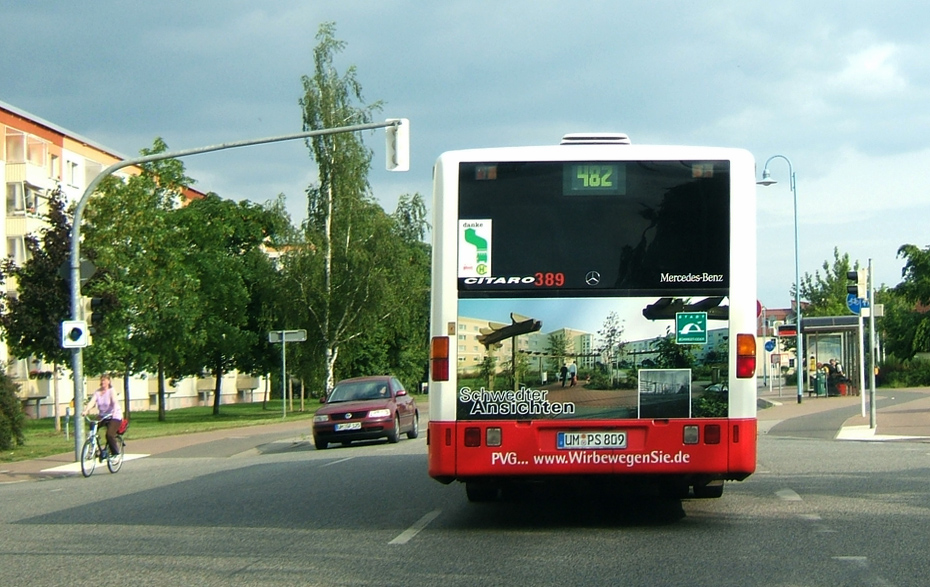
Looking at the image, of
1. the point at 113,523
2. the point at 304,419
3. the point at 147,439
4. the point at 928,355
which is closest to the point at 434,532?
the point at 113,523

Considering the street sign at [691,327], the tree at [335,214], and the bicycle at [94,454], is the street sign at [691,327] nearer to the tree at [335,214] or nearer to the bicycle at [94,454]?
the bicycle at [94,454]

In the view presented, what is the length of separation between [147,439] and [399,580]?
25776mm

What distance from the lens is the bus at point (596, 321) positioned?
32.6ft

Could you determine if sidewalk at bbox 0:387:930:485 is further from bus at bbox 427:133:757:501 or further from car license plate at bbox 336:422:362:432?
bus at bbox 427:133:757:501

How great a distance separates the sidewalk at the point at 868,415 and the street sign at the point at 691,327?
15.2 m

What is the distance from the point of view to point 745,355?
987 centimetres

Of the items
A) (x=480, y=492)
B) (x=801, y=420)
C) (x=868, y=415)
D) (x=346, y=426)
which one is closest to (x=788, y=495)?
(x=480, y=492)

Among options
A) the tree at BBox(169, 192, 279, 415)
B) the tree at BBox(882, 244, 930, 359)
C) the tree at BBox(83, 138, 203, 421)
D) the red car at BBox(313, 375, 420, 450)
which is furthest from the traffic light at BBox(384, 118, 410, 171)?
the tree at BBox(882, 244, 930, 359)

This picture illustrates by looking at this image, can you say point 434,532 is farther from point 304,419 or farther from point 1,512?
point 304,419

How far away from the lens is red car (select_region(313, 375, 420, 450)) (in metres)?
25.9

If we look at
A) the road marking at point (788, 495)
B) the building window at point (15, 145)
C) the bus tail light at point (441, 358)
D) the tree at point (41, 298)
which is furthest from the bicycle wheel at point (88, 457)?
the building window at point (15, 145)

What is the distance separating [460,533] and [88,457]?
1207cm

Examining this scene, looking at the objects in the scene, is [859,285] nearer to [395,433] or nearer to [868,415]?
[868,415]

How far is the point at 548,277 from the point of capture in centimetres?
1003
